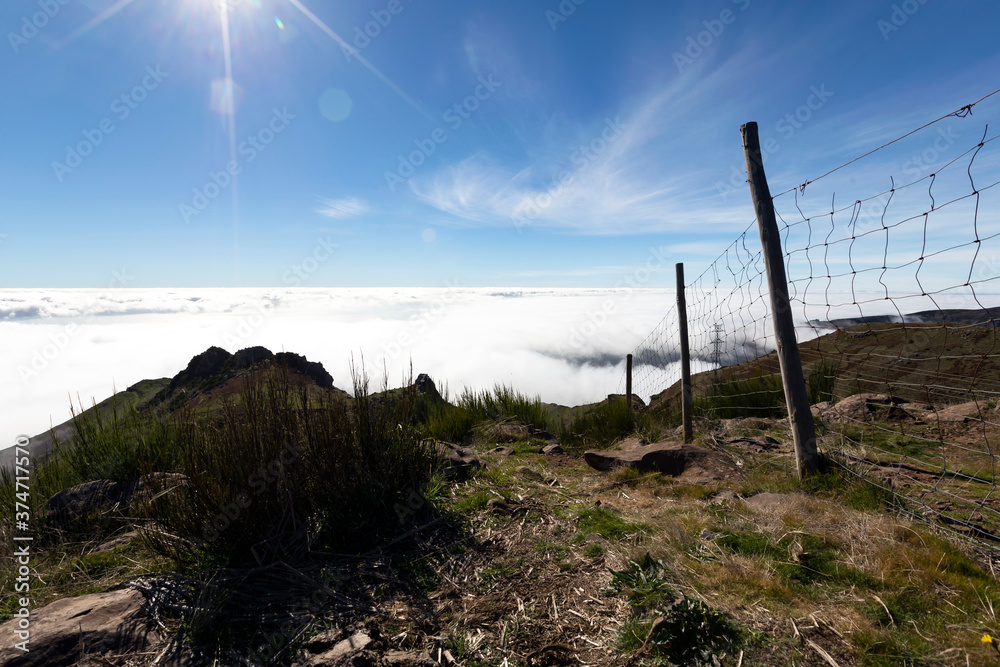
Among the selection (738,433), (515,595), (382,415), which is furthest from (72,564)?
(738,433)

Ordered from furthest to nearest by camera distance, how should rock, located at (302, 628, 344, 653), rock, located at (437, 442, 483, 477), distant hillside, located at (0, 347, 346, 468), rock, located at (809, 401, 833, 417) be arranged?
rock, located at (809, 401, 833, 417)
rock, located at (437, 442, 483, 477)
distant hillside, located at (0, 347, 346, 468)
rock, located at (302, 628, 344, 653)

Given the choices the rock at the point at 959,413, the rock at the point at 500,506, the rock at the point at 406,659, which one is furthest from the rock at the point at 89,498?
the rock at the point at 959,413

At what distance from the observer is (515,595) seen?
236 cm

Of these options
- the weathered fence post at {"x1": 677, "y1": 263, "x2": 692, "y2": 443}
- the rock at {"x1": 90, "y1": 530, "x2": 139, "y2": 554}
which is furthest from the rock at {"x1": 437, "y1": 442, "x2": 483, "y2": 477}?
the weathered fence post at {"x1": 677, "y1": 263, "x2": 692, "y2": 443}

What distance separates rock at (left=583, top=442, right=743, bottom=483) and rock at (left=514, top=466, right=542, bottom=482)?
779 millimetres

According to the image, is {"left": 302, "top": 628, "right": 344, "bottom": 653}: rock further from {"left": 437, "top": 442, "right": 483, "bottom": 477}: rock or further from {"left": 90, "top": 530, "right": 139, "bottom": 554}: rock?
{"left": 90, "top": 530, "right": 139, "bottom": 554}: rock

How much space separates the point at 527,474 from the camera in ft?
14.3

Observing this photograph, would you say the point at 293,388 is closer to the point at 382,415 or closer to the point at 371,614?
the point at 382,415

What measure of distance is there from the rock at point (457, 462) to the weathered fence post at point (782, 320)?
2772mm

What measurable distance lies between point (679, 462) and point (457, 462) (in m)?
2.17

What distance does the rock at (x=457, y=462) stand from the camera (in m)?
4.12

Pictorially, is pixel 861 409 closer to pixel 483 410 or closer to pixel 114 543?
pixel 483 410

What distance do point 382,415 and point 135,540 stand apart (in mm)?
1755

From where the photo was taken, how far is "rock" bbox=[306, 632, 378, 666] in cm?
189
